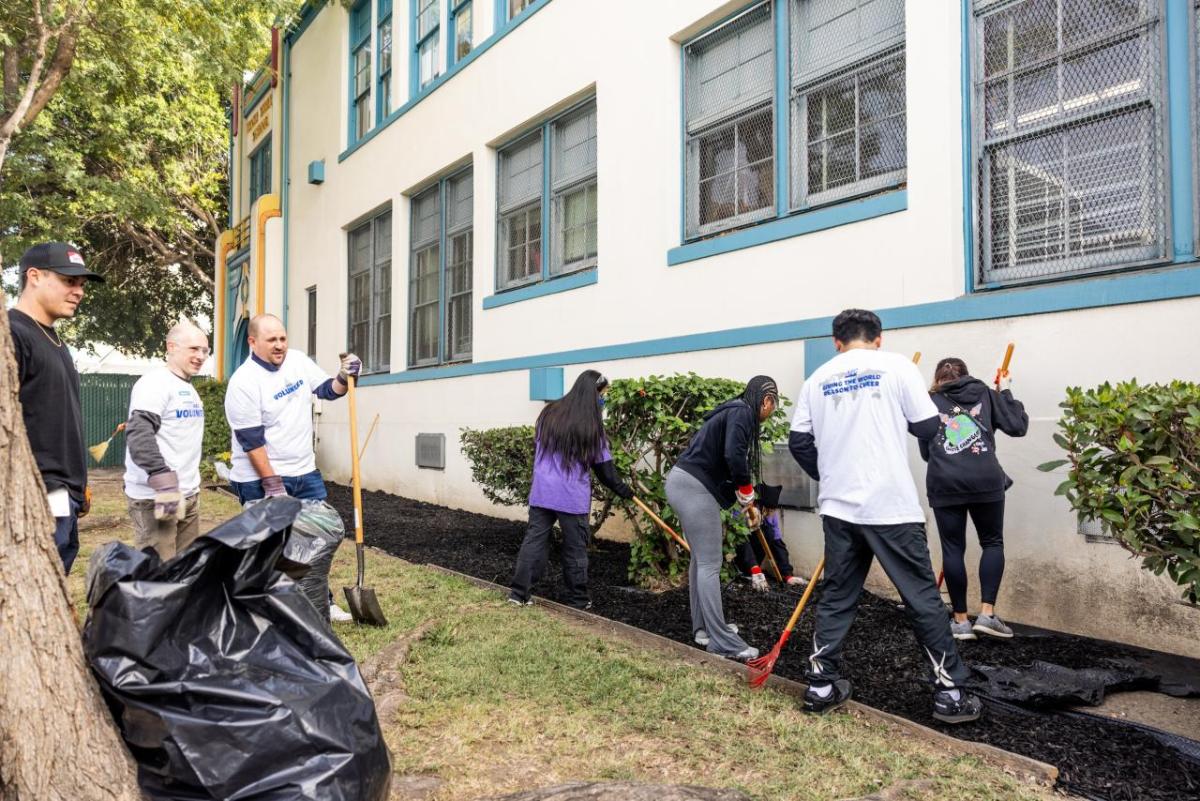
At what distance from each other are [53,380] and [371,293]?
37.3ft

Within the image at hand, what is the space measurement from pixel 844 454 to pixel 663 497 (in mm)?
2338

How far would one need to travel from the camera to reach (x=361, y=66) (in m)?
15.2

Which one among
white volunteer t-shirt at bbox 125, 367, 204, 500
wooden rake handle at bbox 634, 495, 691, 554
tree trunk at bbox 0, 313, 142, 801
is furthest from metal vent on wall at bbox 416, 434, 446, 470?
tree trunk at bbox 0, 313, 142, 801

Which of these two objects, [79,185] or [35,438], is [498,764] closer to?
[35,438]

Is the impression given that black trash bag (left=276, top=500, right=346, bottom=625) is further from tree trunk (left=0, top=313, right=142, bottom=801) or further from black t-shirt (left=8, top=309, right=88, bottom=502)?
black t-shirt (left=8, top=309, right=88, bottom=502)

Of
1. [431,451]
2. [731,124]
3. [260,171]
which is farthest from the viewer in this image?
[260,171]

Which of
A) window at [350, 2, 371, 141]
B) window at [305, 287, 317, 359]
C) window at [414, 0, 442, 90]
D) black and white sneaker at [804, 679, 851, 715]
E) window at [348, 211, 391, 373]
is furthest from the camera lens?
window at [305, 287, 317, 359]

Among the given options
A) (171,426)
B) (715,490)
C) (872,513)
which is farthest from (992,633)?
(171,426)

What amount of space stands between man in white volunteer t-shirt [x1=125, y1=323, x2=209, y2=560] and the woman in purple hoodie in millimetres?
2164

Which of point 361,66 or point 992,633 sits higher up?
point 361,66

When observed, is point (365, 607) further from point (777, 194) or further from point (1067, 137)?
point (1067, 137)

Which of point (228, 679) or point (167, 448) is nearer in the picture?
point (228, 679)

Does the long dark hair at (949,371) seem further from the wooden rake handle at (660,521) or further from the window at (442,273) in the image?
the window at (442,273)

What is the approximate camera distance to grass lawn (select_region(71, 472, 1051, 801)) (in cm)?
334
